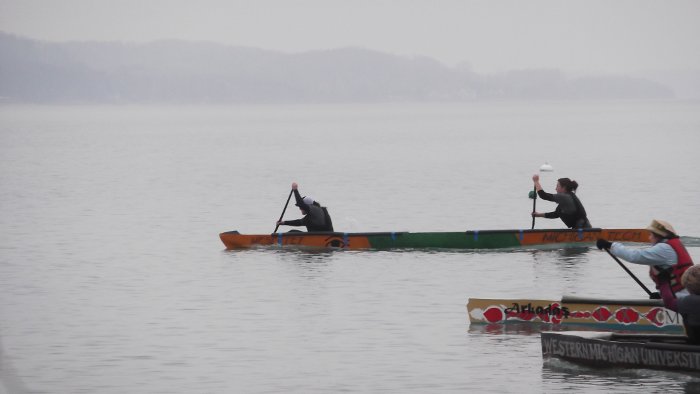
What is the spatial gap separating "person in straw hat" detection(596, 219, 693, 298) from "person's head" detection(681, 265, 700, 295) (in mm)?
609

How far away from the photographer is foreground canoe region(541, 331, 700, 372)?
17719 mm

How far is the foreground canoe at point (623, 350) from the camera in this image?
58.1 feet

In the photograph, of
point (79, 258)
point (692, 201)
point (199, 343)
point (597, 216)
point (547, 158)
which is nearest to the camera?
point (199, 343)

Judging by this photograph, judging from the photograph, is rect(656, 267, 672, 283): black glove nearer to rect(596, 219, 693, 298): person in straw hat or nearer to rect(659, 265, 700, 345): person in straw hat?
rect(596, 219, 693, 298): person in straw hat

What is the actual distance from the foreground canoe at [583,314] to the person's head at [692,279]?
2320 mm

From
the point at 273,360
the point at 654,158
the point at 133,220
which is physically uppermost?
the point at 654,158

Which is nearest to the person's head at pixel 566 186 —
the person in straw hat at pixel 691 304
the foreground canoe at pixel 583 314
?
the foreground canoe at pixel 583 314

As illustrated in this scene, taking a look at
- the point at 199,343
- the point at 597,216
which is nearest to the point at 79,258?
the point at 199,343

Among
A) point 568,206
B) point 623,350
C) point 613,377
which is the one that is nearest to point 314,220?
point 568,206

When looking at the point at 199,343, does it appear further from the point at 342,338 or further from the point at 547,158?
the point at 547,158

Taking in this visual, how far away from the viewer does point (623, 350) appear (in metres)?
18.3

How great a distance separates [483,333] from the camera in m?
22.6

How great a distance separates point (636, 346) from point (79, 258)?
2241cm

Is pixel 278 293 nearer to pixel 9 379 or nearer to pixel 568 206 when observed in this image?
pixel 568 206
